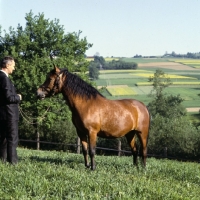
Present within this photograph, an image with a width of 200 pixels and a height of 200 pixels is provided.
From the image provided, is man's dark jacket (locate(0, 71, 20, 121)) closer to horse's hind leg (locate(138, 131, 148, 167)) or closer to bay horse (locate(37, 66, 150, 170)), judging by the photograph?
bay horse (locate(37, 66, 150, 170))

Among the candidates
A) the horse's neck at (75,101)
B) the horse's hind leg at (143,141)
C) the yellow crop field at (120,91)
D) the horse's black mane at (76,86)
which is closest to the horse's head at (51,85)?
the horse's black mane at (76,86)

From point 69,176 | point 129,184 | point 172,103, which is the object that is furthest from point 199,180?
point 172,103

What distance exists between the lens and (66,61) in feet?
106

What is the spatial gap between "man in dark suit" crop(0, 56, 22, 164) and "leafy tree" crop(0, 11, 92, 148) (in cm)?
2134

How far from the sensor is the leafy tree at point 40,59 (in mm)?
30047

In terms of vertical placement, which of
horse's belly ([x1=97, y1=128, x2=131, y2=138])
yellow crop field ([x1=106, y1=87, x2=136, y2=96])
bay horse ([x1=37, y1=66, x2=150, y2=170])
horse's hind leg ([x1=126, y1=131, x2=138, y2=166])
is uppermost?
bay horse ([x1=37, y1=66, x2=150, y2=170])

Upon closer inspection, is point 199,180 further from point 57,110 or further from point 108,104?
point 57,110

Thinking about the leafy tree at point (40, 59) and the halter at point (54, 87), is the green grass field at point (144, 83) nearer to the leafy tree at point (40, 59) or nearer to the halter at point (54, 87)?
the leafy tree at point (40, 59)

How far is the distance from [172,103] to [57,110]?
35685 mm

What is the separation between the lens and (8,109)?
705cm

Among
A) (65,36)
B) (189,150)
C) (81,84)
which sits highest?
(65,36)

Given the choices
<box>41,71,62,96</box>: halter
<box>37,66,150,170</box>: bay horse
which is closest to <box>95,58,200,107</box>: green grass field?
<box>37,66,150,170</box>: bay horse

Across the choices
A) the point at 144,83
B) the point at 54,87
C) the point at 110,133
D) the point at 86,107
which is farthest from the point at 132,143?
the point at 144,83

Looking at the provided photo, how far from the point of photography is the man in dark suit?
22.7 ft
